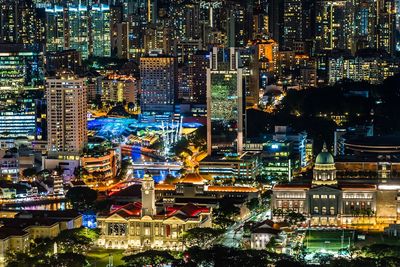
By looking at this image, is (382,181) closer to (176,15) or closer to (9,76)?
(9,76)

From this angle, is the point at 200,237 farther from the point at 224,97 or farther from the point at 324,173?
the point at 224,97

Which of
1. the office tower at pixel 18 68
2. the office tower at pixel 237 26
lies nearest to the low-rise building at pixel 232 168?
the office tower at pixel 18 68

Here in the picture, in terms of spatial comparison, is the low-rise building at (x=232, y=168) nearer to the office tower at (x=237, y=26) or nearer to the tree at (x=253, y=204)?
the tree at (x=253, y=204)

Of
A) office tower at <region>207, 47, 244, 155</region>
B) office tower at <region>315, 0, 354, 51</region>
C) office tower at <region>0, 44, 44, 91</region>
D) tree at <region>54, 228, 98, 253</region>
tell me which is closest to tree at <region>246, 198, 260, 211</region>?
tree at <region>54, 228, 98, 253</region>

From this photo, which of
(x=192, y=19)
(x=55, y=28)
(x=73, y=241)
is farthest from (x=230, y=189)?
(x=192, y=19)

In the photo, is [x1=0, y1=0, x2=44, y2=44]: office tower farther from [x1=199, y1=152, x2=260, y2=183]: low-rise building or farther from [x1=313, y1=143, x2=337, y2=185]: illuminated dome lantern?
[x1=313, y1=143, x2=337, y2=185]: illuminated dome lantern
